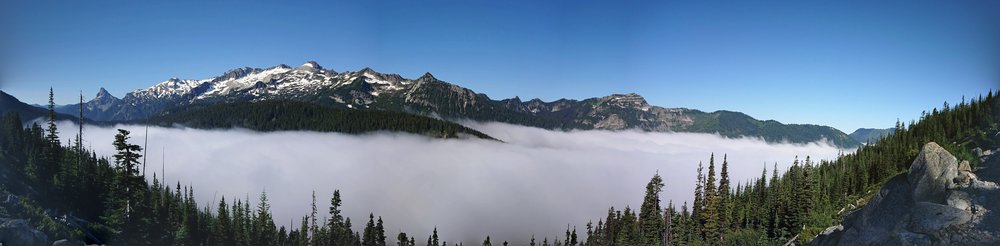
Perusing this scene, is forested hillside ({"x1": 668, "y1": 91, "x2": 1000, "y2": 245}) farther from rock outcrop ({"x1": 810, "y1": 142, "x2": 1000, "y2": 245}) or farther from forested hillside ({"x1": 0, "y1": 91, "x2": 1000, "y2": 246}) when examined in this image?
rock outcrop ({"x1": 810, "y1": 142, "x2": 1000, "y2": 245})

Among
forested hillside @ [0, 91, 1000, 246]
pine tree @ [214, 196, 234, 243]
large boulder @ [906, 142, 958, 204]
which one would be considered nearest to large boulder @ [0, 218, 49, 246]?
forested hillside @ [0, 91, 1000, 246]

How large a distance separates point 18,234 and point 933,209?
69646 millimetres

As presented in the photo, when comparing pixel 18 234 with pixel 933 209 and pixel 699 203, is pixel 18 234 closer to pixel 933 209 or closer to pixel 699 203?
pixel 933 209

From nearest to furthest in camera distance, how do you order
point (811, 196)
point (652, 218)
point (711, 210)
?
point (811, 196), point (711, 210), point (652, 218)

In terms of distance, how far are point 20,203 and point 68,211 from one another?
20874 mm

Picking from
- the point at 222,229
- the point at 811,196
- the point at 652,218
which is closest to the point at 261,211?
the point at 222,229

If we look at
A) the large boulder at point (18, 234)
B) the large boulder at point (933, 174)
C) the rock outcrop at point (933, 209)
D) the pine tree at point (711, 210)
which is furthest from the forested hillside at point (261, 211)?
the large boulder at point (18, 234)

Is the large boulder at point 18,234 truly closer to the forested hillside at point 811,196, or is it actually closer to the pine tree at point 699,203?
the forested hillside at point 811,196

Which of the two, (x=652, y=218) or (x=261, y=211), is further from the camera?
(x=261, y=211)

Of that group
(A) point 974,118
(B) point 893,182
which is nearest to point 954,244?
(B) point 893,182

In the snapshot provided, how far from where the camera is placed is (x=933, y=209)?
33562mm

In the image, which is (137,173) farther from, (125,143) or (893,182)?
(893,182)

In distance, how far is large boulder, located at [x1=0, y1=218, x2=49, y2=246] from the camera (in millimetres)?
39594

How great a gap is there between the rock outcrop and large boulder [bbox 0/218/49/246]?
220 feet
